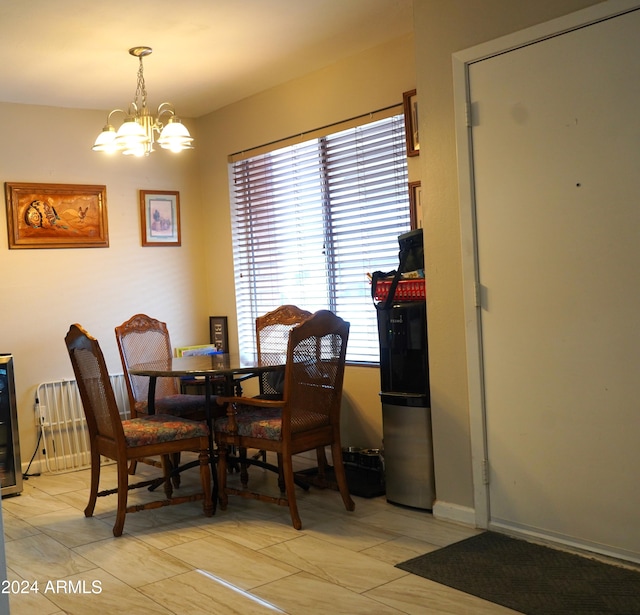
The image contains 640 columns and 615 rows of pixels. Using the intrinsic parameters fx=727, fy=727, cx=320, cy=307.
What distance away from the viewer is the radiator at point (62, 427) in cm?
483

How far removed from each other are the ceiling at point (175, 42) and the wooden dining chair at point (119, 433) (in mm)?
1488

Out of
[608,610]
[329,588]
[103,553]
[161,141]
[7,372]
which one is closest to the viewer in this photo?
[608,610]

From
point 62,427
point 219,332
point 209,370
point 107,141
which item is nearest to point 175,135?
point 107,141

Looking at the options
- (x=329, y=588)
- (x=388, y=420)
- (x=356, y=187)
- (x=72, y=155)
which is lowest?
(x=329, y=588)

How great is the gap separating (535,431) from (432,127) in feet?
4.65

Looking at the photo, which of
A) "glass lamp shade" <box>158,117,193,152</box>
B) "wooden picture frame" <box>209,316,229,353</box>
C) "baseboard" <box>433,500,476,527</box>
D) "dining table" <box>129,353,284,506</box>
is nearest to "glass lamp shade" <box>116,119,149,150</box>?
"glass lamp shade" <box>158,117,193,152</box>

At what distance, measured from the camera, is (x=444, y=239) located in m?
3.29

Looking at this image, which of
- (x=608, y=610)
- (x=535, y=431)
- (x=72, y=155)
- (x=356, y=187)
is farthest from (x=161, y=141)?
(x=608, y=610)

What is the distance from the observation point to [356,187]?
4453 millimetres

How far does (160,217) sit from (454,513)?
10.6 ft

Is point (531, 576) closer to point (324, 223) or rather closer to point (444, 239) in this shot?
point (444, 239)

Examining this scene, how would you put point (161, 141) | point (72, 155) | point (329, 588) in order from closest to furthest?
1. point (329, 588)
2. point (161, 141)
3. point (72, 155)

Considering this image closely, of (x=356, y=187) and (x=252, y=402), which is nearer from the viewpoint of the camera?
(x=252, y=402)

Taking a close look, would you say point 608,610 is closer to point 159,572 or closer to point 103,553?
point 159,572
